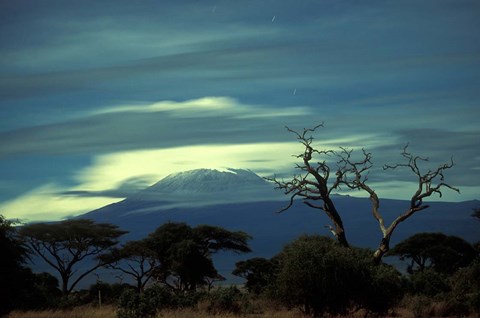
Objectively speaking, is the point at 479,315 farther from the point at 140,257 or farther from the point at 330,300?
the point at 140,257

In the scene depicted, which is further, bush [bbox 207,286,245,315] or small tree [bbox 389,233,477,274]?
small tree [bbox 389,233,477,274]

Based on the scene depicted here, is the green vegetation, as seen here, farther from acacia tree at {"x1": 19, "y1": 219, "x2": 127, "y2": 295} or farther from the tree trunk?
acacia tree at {"x1": 19, "y1": 219, "x2": 127, "y2": 295}

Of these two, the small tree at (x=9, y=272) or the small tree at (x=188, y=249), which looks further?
the small tree at (x=188, y=249)

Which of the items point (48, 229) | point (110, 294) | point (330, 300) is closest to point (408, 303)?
point (330, 300)

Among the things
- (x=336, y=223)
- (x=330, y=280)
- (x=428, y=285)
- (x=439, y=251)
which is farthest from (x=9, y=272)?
(x=439, y=251)

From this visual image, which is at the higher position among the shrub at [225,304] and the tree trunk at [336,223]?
the tree trunk at [336,223]

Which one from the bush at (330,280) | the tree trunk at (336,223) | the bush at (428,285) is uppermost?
the tree trunk at (336,223)

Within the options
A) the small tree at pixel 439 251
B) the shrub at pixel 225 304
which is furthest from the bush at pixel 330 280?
the small tree at pixel 439 251

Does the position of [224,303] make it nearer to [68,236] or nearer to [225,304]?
[225,304]

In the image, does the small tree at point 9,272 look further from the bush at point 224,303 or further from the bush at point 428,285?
the bush at point 428,285

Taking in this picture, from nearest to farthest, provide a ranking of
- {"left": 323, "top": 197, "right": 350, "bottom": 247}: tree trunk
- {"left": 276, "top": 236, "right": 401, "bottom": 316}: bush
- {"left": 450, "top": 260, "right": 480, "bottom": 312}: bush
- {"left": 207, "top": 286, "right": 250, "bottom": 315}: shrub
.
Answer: {"left": 276, "top": 236, "right": 401, "bottom": 316}: bush → {"left": 450, "top": 260, "right": 480, "bottom": 312}: bush → {"left": 207, "top": 286, "right": 250, "bottom": 315}: shrub → {"left": 323, "top": 197, "right": 350, "bottom": 247}: tree trunk

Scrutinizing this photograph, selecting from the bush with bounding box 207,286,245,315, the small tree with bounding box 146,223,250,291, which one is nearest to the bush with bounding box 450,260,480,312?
the bush with bounding box 207,286,245,315

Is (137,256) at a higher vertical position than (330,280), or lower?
higher

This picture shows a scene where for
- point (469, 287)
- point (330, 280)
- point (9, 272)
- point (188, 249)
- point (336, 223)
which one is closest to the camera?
point (330, 280)
